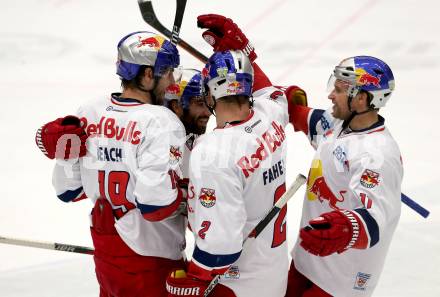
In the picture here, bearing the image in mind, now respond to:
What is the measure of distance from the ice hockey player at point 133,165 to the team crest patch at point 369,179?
2.46 feet

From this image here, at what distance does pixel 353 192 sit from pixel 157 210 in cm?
79

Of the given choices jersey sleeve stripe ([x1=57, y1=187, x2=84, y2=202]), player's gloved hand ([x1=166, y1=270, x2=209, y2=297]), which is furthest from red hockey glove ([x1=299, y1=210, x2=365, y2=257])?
jersey sleeve stripe ([x1=57, y1=187, x2=84, y2=202])

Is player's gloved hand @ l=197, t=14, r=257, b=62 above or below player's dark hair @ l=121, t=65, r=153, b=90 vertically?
above

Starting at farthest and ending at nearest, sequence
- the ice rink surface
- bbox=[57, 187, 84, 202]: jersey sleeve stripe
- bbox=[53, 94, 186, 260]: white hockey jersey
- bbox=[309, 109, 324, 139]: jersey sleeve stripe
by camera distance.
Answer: the ice rink surface < bbox=[309, 109, 324, 139]: jersey sleeve stripe < bbox=[57, 187, 84, 202]: jersey sleeve stripe < bbox=[53, 94, 186, 260]: white hockey jersey

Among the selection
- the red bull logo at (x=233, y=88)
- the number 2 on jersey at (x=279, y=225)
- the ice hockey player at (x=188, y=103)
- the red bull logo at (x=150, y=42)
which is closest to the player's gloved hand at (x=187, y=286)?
the number 2 on jersey at (x=279, y=225)

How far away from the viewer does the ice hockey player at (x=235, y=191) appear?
8.36 ft

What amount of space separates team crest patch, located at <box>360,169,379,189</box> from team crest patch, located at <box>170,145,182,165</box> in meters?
0.76

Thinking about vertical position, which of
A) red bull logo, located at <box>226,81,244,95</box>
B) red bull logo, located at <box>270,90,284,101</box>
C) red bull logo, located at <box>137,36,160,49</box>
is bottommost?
red bull logo, located at <box>270,90,284,101</box>

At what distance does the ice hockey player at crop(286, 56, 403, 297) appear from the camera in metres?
2.59

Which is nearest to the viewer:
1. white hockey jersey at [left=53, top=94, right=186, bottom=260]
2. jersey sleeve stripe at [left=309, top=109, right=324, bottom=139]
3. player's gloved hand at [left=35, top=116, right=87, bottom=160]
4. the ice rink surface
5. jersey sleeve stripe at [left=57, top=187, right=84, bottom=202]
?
white hockey jersey at [left=53, top=94, right=186, bottom=260]

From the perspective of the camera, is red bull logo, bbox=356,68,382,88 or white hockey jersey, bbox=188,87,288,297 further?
red bull logo, bbox=356,68,382,88

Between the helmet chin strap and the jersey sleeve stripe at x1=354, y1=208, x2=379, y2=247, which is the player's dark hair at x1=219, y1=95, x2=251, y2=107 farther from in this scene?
the jersey sleeve stripe at x1=354, y1=208, x2=379, y2=247

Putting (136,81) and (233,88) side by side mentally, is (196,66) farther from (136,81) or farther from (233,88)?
(233,88)

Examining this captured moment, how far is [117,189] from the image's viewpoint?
2.89 m
